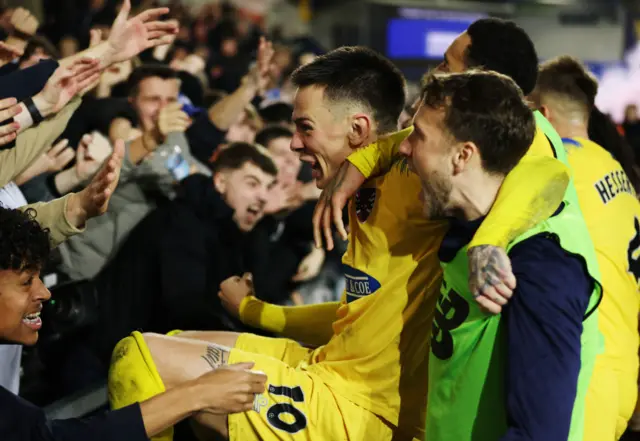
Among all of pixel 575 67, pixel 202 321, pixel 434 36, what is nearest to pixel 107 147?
pixel 202 321

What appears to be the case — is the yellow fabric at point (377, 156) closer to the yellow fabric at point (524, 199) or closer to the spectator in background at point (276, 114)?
the yellow fabric at point (524, 199)

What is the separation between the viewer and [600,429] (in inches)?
115

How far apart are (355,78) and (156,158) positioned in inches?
58.1

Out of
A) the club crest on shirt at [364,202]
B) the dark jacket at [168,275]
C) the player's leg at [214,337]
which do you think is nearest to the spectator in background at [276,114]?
the dark jacket at [168,275]

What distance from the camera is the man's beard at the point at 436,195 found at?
7.72 feet

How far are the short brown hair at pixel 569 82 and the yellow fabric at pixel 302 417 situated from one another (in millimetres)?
1759

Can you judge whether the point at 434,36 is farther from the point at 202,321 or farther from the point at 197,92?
the point at 202,321

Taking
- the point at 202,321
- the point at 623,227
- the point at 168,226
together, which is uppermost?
the point at 623,227

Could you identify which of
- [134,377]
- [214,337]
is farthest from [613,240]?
[134,377]

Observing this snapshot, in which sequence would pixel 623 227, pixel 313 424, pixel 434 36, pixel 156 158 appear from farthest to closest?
pixel 434 36, pixel 156 158, pixel 623 227, pixel 313 424

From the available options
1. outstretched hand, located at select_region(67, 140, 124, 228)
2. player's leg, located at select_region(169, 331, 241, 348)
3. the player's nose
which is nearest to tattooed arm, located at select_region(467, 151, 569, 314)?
the player's nose

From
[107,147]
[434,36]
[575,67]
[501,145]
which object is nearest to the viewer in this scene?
[501,145]

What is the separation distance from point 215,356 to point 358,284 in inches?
19.6

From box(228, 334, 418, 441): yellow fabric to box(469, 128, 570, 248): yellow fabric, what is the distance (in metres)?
0.82
